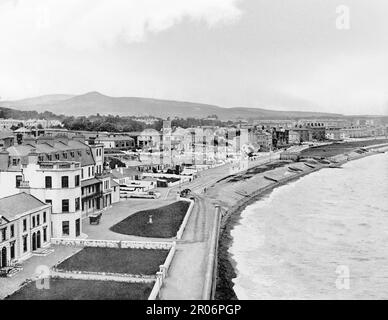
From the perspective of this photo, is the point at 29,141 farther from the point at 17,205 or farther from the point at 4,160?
the point at 17,205

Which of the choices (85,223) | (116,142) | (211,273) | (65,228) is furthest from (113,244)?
(116,142)

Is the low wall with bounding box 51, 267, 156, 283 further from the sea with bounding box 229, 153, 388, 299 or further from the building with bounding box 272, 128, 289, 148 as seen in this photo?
the building with bounding box 272, 128, 289, 148

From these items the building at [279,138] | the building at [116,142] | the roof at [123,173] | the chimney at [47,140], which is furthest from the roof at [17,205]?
the building at [279,138]

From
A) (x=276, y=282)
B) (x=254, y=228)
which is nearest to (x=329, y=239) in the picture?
(x=254, y=228)

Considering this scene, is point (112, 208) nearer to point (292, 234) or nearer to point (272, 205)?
point (292, 234)
